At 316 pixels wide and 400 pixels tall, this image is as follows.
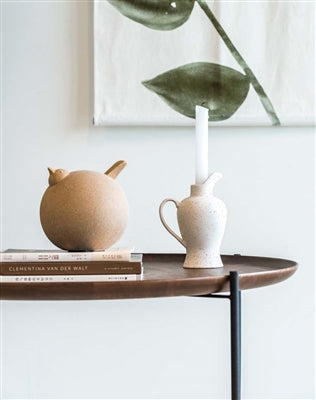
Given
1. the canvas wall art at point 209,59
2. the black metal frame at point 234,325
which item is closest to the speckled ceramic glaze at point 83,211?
the black metal frame at point 234,325

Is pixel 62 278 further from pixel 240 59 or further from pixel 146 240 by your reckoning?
pixel 240 59

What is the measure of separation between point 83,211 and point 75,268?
0.51 ft

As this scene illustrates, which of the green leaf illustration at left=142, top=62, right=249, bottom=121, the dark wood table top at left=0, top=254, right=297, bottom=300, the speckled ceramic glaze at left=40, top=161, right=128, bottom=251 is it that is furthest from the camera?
the green leaf illustration at left=142, top=62, right=249, bottom=121

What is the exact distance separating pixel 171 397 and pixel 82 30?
102cm

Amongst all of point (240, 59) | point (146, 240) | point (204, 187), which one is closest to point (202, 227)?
point (204, 187)

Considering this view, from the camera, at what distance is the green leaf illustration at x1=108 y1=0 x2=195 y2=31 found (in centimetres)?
176

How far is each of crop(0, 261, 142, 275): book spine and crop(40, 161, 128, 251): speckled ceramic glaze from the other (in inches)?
5.8

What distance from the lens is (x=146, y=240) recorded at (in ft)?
5.84

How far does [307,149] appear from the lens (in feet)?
5.84

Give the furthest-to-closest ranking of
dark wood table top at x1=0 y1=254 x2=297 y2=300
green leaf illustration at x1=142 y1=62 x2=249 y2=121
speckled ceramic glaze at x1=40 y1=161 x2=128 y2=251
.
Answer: green leaf illustration at x1=142 y1=62 x2=249 y2=121 < speckled ceramic glaze at x1=40 y1=161 x2=128 y2=251 < dark wood table top at x1=0 y1=254 x2=297 y2=300

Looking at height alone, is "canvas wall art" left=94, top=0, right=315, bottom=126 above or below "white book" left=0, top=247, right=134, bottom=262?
above

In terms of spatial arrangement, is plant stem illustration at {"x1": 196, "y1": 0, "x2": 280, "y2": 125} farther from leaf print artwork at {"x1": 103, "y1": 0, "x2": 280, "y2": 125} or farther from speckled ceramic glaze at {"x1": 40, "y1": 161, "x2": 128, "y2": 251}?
speckled ceramic glaze at {"x1": 40, "y1": 161, "x2": 128, "y2": 251}

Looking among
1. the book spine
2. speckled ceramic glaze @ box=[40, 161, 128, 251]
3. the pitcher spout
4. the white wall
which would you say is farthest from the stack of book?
the white wall

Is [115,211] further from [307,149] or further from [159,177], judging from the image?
[307,149]
